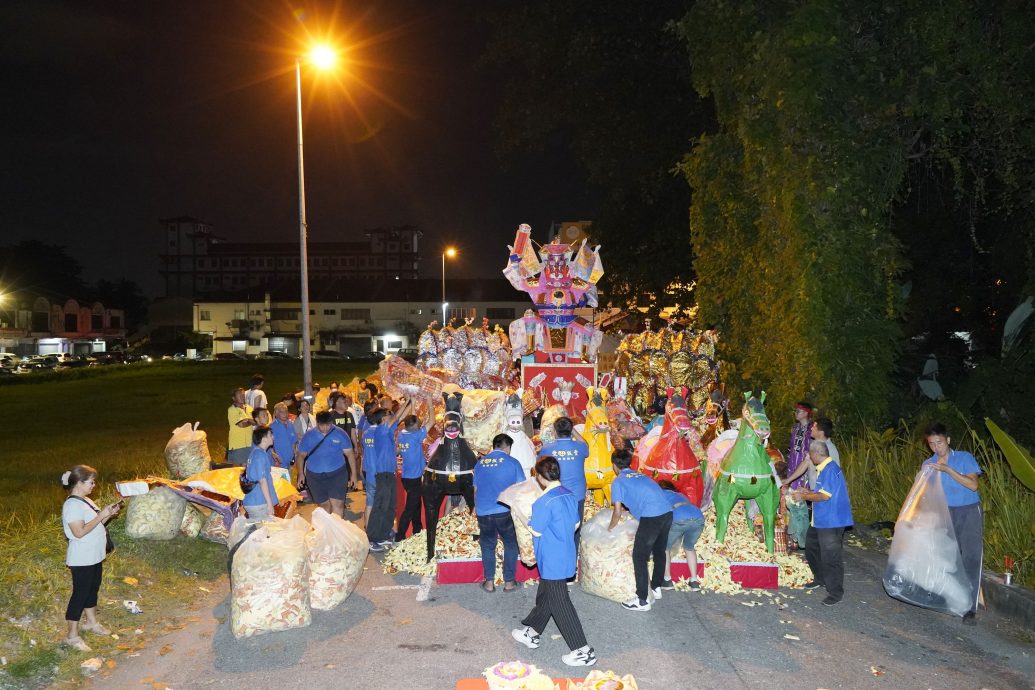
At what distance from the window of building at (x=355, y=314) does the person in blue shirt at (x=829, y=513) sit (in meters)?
64.4

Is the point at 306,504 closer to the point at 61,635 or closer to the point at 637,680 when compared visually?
the point at 61,635

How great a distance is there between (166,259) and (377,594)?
9929cm

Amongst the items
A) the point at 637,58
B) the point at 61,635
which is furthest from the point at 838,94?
the point at 61,635

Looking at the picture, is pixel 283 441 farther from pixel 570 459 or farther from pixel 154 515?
pixel 570 459

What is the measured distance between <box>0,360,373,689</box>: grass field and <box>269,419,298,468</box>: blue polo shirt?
179cm

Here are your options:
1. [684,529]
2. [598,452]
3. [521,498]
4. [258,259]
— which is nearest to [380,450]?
[598,452]

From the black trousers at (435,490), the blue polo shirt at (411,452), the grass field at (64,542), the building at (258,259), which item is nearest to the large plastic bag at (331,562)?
the black trousers at (435,490)

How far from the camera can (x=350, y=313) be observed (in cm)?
6938

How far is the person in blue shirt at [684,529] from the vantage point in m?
6.98

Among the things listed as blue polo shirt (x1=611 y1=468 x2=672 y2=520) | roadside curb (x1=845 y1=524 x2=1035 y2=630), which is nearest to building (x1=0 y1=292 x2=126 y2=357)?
blue polo shirt (x1=611 y1=468 x2=672 y2=520)

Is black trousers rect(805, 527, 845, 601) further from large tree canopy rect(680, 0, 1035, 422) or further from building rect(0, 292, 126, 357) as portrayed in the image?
building rect(0, 292, 126, 357)

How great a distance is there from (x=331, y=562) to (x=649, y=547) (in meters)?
2.83

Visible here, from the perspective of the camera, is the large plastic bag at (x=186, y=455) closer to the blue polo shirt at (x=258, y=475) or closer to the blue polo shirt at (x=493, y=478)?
the blue polo shirt at (x=258, y=475)

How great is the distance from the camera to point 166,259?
3765 inches
